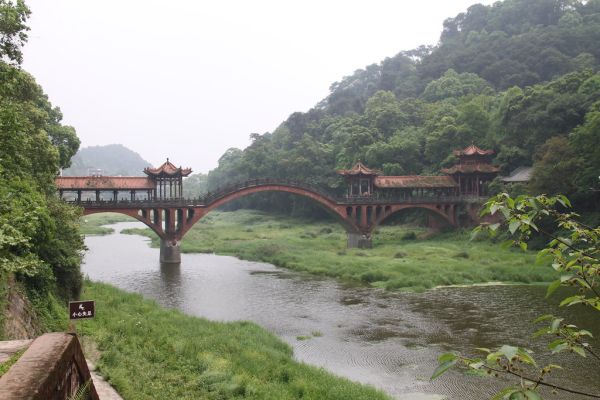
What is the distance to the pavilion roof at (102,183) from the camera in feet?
139

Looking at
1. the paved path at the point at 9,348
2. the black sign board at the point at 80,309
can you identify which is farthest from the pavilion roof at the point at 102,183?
the paved path at the point at 9,348

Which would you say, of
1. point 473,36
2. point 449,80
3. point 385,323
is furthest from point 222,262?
point 473,36

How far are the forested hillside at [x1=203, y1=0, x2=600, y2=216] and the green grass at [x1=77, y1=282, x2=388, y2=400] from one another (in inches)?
994

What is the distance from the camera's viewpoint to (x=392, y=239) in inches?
2254

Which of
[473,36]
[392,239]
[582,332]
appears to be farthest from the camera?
[473,36]

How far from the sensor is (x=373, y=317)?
2691cm

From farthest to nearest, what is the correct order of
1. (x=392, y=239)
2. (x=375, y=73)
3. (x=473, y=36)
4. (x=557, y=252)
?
(x=375, y=73)
(x=473, y=36)
(x=392, y=239)
(x=557, y=252)

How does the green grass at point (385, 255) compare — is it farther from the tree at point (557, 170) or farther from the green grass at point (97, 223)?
the green grass at point (97, 223)

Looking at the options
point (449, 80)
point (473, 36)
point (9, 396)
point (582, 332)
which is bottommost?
point (9, 396)

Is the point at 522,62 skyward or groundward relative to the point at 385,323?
skyward

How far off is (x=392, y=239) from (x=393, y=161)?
54.2ft

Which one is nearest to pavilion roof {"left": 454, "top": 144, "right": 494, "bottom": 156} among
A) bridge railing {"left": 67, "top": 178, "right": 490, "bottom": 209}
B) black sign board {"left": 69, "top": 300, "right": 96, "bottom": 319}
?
bridge railing {"left": 67, "top": 178, "right": 490, "bottom": 209}

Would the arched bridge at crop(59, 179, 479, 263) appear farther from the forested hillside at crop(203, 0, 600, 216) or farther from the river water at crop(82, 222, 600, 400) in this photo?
the forested hillside at crop(203, 0, 600, 216)

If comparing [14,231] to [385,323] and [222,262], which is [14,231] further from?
[222,262]
